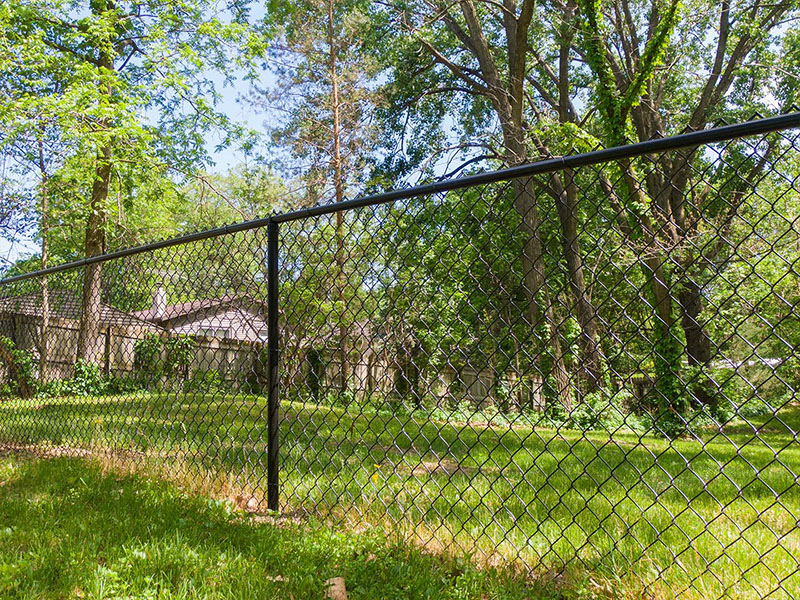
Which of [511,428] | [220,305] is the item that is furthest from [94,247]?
[511,428]

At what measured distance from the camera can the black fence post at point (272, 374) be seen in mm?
2773

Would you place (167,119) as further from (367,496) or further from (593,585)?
(593,585)

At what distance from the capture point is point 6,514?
2795mm

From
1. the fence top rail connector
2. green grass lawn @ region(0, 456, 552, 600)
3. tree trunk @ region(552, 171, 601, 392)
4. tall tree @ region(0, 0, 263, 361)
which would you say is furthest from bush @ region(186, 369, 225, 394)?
tall tree @ region(0, 0, 263, 361)

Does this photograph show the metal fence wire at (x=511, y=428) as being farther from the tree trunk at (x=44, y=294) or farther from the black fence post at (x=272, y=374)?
the tree trunk at (x=44, y=294)

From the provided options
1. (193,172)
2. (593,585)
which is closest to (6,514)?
(593,585)

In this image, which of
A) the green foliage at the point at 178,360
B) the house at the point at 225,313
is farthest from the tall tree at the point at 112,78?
the green foliage at the point at 178,360

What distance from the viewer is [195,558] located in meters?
2.17

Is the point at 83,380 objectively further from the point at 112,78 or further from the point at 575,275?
the point at 575,275

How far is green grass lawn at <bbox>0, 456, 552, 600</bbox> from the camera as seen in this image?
196cm

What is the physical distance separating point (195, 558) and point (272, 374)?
91 cm

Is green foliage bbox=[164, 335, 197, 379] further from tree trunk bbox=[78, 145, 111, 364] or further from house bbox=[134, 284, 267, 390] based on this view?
tree trunk bbox=[78, 145, 111, 364]

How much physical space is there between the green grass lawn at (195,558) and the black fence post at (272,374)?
0.64ft

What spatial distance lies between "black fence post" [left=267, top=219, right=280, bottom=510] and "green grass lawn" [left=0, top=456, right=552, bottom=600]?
0.20 meters
